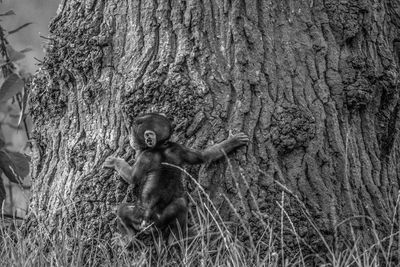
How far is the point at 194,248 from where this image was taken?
15.7 ft

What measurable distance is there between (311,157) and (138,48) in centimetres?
130

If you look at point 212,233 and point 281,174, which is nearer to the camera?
point 212,233

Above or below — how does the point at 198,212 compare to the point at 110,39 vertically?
below

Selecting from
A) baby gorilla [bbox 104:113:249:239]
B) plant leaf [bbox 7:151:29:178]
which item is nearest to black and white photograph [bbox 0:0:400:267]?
baby gorilla [bbox 104:113:249:239]

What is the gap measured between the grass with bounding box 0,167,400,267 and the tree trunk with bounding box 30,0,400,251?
0.09 metres

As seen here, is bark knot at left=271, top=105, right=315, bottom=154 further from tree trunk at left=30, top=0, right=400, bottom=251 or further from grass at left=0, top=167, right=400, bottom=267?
grass at left=0, top=167, right=400, bottom=267

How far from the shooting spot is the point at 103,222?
16.7ft

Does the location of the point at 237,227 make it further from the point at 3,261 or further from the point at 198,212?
the point at 3,261

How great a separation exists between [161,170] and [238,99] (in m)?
0.66

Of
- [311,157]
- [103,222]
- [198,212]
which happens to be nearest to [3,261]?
[103,222]

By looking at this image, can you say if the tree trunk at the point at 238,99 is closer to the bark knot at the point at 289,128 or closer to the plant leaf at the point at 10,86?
the bark knot at the point at 289,128

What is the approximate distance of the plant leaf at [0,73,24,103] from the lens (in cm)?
609

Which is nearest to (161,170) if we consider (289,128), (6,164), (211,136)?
(211,136)

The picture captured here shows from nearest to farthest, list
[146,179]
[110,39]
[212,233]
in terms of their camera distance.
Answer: [212,233]
[146,179]
[110,39]
